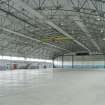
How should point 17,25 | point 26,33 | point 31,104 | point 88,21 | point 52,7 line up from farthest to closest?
point 26,33 → point 17,25 → point 88,21 → point 52,7 → point 31,104

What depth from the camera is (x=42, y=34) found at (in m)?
43.3

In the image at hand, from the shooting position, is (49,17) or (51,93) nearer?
(51,93)

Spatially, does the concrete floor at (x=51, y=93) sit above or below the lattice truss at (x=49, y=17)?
below

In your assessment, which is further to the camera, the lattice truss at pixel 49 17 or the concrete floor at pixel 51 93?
the lattice truss at pixel 49 17

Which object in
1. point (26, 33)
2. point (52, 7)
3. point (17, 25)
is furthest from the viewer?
point (26, 33)

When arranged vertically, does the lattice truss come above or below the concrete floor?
above

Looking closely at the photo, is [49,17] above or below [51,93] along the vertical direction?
above

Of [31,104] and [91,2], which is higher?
[91,2]

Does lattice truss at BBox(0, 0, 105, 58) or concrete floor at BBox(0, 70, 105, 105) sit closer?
concrete floor at BBox(0, 70, 105, 105)

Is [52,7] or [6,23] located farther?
[6,23]

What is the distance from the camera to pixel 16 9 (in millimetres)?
26531

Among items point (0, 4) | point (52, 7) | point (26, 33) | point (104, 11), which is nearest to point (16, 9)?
point (0, 4)

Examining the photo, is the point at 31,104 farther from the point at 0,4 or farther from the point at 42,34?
the point at 42,34

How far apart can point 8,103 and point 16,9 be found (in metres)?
19.9
